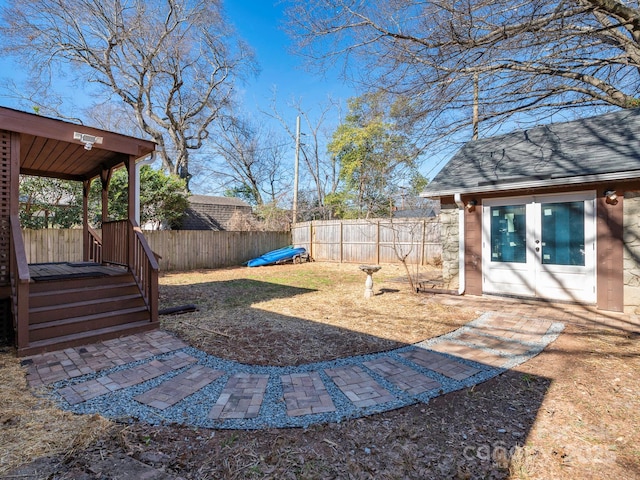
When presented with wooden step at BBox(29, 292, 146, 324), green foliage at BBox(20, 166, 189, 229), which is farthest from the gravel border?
green foliage at BBox(20, 166, 189, 229)

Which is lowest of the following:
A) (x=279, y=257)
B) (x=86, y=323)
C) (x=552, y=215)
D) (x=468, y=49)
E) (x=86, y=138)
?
(x=86, y=323)

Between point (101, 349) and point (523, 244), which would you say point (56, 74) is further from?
point (523, 244)

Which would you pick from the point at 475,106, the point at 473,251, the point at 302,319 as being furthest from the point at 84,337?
the point at 475,106

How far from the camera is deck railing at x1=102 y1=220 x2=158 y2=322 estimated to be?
15.1 ft

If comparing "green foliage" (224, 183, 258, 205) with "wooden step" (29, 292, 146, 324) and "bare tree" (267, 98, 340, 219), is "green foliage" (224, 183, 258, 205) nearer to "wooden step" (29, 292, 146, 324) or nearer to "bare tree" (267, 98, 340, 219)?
"bare tree" (267, 98, 340, 219)

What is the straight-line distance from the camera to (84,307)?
427 cm

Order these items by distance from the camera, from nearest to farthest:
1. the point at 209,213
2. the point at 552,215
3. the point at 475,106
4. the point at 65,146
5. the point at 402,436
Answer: the point at 402,436 → the point at 65,146 → the point at 552,215 → the point at 475,106 → the point at 209,213

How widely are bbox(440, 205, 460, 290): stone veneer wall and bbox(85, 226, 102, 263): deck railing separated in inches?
285

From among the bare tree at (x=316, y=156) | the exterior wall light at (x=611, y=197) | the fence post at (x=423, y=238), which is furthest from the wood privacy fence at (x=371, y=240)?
the exterior wall light at (x=611, y=197)

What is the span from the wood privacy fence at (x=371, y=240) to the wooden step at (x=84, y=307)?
8.21m

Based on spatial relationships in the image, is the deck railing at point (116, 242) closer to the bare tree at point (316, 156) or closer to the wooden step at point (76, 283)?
the wooden step at point (76, 283)

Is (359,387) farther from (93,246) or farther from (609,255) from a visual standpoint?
(93,246)

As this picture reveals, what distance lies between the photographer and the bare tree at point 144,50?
41.6 feet

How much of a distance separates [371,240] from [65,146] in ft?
33.8
